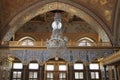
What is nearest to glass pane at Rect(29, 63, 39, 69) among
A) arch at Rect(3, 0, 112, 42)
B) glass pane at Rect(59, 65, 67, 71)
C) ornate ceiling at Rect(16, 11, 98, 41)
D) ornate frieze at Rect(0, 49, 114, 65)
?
glass pane at Rect(59, 65, 67, 71)

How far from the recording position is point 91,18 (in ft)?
47.9

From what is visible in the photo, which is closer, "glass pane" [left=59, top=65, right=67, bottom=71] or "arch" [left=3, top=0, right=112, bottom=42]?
"arch" [left=3, top=0, right=112, bottom=42]

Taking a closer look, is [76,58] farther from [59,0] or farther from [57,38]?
[59,0]

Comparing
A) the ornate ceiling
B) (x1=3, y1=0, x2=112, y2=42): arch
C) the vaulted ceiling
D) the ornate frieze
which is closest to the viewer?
the ornate frieze

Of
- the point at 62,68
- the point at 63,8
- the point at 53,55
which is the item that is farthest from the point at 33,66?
the point at 63,8

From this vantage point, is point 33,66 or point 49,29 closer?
point 33,66

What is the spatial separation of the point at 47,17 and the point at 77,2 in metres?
4.29

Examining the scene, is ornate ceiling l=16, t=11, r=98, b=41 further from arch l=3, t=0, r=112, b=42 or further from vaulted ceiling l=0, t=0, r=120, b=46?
vaulted ceiling l=0, t=0, r=120, b=46

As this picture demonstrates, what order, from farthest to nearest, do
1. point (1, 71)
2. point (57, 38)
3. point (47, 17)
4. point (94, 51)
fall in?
point (47, 17), point (94, 51), point (1, 71), point (57, 38)

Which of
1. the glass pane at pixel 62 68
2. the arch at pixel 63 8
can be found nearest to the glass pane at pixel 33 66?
the glass pane at pixel 62 68

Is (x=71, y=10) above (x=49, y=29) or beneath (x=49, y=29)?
above

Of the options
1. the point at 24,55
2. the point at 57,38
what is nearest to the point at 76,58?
the point at 57,38

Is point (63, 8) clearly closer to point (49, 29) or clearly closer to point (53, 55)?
point (53, 55)

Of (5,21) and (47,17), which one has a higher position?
(47,17)
